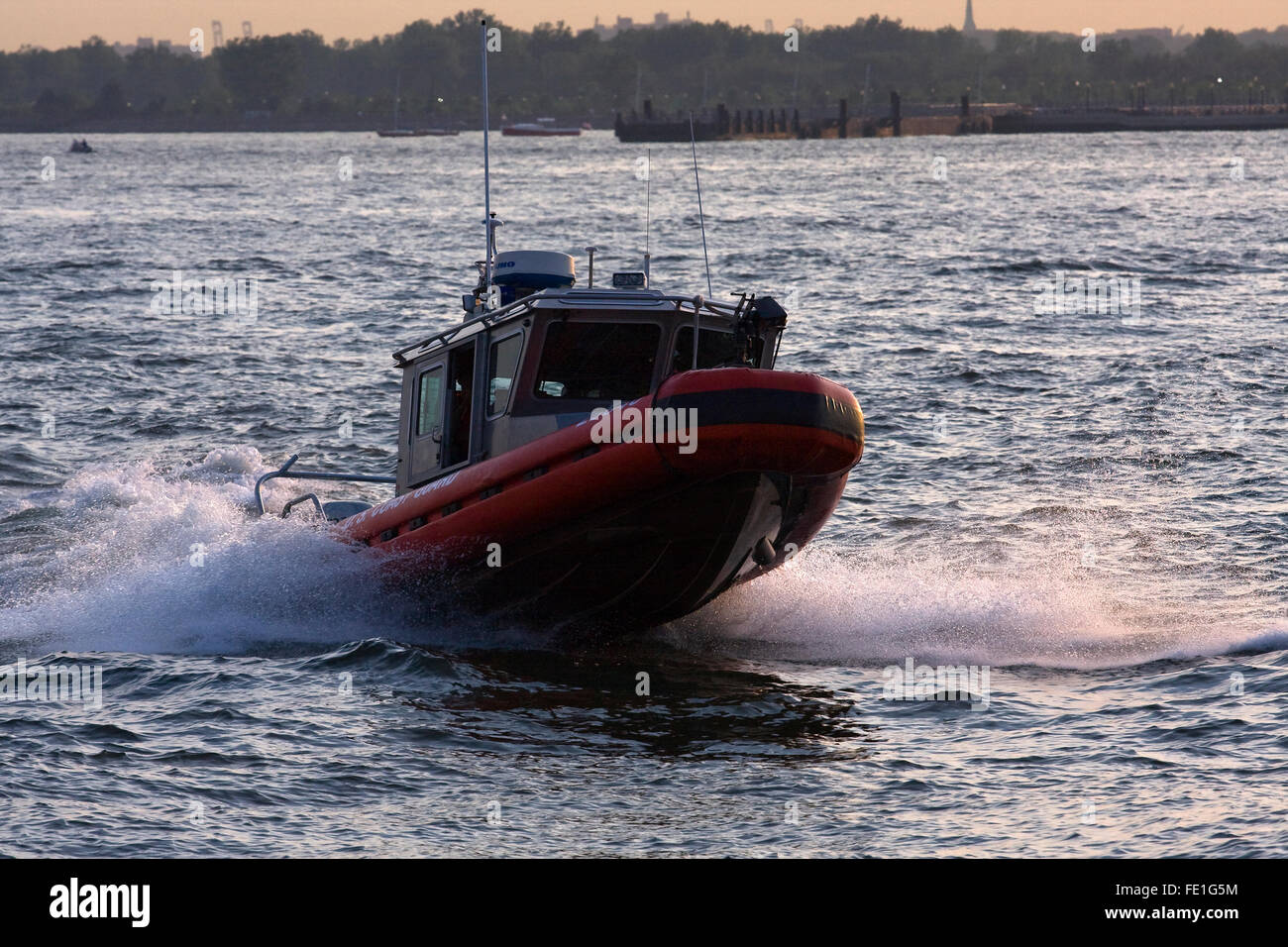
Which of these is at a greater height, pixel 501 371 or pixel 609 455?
pixel 501 371

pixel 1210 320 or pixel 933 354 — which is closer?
pixel 933 354

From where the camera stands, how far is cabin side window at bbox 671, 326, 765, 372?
10.6 metres

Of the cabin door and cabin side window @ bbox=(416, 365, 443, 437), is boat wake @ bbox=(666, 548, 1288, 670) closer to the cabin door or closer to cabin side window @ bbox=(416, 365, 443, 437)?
the cabin door

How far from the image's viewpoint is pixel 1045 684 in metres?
9.94

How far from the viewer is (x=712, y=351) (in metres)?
10.7

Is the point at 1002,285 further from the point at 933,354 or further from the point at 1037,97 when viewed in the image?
the point at 1037,97

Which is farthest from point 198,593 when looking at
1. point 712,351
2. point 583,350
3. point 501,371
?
point 712,351

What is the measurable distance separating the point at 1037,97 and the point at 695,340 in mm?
192234

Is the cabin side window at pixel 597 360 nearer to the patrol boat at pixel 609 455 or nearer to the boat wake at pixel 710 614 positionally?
the patrol boat at pixel 609 455

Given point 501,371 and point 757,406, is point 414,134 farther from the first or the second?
point 757,406

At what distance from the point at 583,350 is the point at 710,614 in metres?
2.39

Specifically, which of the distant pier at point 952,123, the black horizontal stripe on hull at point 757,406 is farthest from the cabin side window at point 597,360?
the distant pier at point 952,123

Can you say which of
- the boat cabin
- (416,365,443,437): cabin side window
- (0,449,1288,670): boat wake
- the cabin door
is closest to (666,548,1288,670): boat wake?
(0,449,1288,670): boat wake
